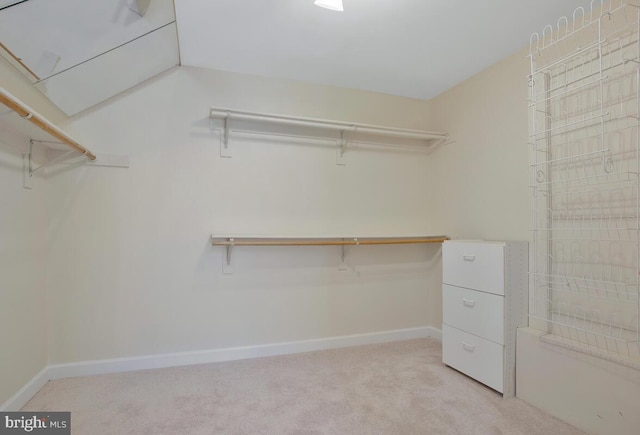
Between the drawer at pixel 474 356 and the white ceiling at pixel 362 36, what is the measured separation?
82.4 inches

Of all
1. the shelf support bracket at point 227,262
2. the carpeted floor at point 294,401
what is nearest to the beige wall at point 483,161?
the carpeted floor at point 294,401

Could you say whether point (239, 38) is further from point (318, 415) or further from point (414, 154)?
point (318, 415)

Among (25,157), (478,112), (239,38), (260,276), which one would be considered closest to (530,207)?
(478,112)

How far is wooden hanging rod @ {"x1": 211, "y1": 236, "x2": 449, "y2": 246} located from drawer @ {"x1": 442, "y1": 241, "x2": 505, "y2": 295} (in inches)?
18.5

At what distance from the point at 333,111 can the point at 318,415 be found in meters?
2.46

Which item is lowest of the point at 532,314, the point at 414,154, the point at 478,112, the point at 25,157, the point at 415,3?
the point at 532,314

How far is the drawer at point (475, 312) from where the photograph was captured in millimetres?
2268

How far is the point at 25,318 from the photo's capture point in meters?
2.15

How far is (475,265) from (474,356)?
25.3 inches

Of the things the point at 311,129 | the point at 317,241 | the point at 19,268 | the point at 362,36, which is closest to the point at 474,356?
the point at 317,241

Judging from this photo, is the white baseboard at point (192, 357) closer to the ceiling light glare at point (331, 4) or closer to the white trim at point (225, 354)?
the white trim at point (225, 354)

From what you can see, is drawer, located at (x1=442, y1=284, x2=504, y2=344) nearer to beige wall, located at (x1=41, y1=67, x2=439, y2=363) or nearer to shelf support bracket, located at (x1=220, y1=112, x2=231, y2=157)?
beige wall, located at (x1=41, y1=67, x2=439, y2=363)

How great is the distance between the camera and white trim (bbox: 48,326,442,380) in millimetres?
2504

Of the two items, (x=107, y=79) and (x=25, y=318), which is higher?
(x=107, y=79)
